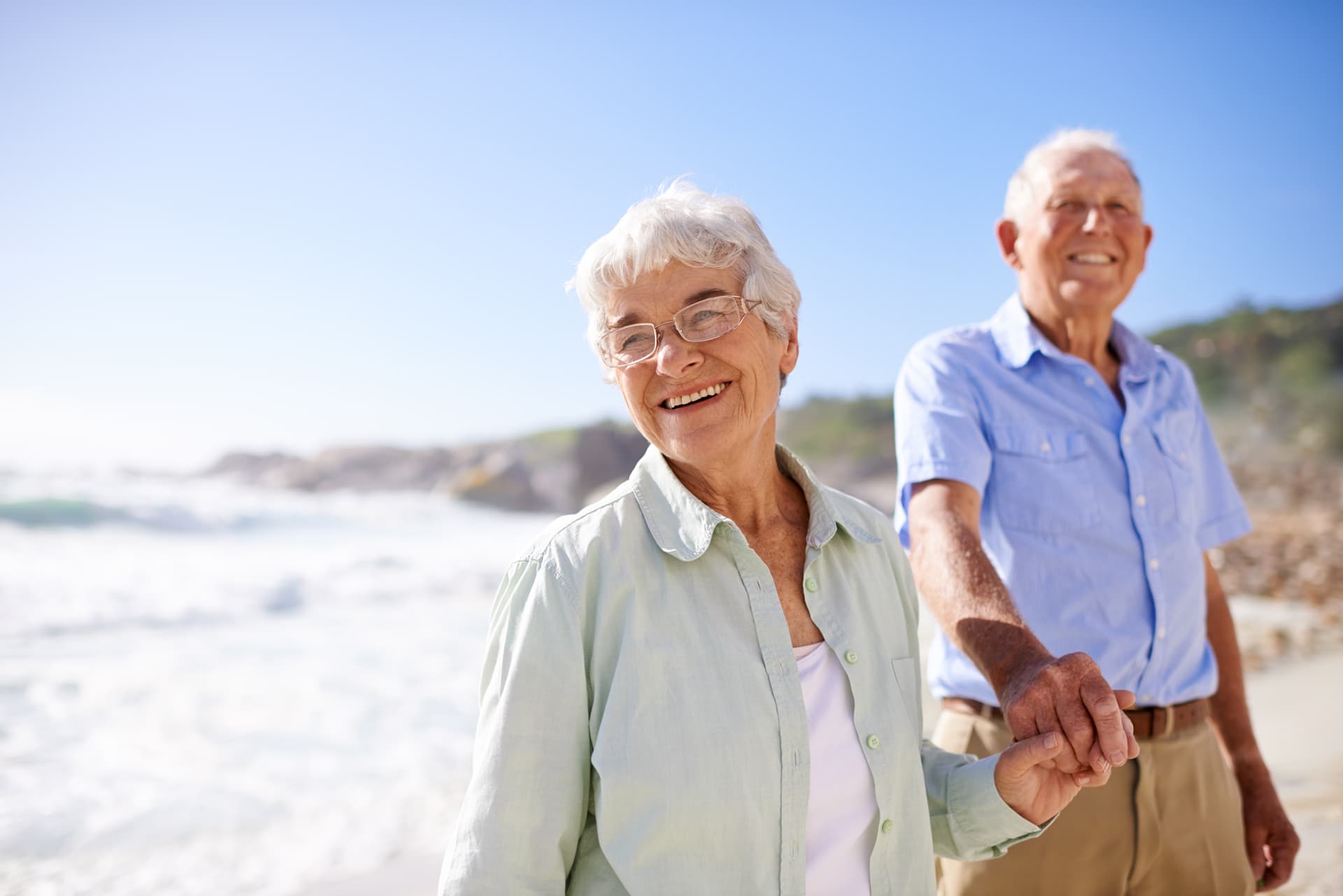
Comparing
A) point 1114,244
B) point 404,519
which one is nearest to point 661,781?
point 1114,244

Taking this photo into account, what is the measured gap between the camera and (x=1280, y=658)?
19.8 ft

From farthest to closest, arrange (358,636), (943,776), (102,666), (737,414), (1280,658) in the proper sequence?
1. (358,636)
2. (102,666)
3. (1280,658)
4. (943,776)
5. (737,414)

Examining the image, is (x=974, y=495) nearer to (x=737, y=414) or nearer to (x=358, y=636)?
(x=737, y=414)

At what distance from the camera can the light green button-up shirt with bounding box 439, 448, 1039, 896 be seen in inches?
48.3

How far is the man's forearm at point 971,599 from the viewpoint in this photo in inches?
59.1

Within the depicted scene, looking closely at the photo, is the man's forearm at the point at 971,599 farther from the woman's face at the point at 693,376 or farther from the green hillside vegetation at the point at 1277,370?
the green hillside vegetation at the point at 1277,370

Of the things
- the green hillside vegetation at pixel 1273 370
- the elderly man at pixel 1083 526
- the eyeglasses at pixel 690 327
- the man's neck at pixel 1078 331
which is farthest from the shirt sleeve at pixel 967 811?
the green hillside vegetation at pixel 1273 370

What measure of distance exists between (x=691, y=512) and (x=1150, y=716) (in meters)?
1.23

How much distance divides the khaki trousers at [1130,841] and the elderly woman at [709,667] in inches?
17.9

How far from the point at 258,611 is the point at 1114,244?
1075 centimetres

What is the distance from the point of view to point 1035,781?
1.47m

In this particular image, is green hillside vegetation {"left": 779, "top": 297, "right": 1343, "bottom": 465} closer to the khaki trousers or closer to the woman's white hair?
the khaki trousers

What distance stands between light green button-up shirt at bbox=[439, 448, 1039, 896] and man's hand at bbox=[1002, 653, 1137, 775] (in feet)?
0.58

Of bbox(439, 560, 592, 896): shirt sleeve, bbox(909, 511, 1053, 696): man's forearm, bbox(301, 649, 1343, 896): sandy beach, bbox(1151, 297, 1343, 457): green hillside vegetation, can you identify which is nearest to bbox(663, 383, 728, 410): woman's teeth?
bbox(439, 560, 592, 896): shirt sleeve
